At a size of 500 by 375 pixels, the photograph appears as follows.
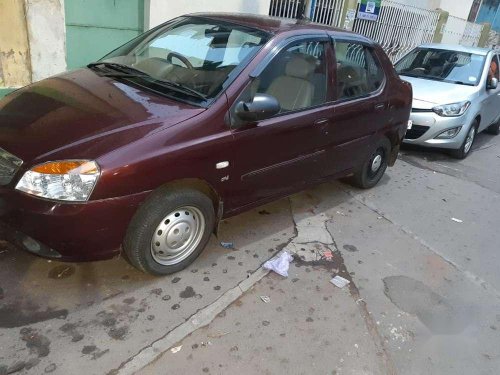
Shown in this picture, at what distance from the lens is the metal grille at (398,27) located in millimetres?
12125

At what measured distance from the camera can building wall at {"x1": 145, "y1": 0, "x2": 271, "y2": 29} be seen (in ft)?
22.2

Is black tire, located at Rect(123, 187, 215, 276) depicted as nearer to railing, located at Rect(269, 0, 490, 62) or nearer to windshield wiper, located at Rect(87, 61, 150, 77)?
windshield wiper, located at Rect(87, 61, 150, 77)

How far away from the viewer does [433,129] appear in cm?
656

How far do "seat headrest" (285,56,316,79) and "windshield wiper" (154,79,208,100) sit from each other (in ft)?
2.74

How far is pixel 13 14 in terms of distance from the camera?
5.60 metres

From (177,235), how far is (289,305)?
92 centimetres

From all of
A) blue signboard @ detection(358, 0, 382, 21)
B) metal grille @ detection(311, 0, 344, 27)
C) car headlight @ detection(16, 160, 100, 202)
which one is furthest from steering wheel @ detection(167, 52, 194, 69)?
blue signboard @ detection(358, 0, 382, 21)

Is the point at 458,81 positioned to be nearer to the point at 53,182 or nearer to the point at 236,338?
the point at 236,338

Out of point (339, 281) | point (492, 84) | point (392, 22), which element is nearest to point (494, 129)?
point (492, 84)

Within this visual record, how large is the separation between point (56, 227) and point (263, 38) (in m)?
2.03

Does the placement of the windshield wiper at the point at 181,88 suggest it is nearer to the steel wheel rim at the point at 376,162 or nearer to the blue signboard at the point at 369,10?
the steel wheel rim at the point at 376,162

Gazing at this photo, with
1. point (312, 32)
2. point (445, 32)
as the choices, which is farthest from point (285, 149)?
point (445, 32)

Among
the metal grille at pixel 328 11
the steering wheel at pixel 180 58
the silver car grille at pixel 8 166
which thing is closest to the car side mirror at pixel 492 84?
the metal grille at pixel 328 11

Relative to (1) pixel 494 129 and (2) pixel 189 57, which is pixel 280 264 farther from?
(1) pixel 494 129
